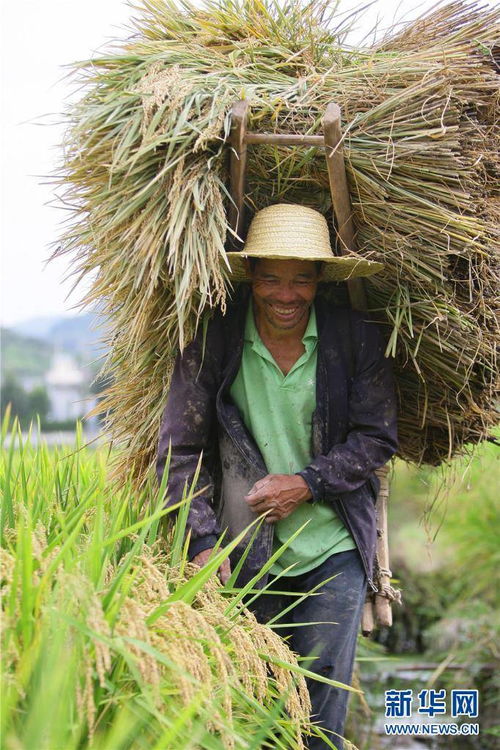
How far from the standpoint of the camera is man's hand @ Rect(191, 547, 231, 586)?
275 centimetres

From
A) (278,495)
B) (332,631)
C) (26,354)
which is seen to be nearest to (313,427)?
(278,495)

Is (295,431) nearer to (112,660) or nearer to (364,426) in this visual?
(364,426)

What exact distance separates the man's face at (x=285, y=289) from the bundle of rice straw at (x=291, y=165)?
0.59 feet

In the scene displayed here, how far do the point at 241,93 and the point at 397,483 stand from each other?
6.36 meters

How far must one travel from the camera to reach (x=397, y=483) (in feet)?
28.5

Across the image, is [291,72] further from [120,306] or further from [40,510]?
[40,510]

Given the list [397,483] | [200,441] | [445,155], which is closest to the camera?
[445,155]

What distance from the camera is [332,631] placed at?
2.88 meters

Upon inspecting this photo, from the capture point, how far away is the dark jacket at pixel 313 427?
2.91 m

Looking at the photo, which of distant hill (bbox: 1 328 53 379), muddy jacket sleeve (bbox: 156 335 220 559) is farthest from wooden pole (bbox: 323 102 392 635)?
distant hill (bbox: 1 328 53 379)

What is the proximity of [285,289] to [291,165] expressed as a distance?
37cm

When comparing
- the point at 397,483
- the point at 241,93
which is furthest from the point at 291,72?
the point at 397,483

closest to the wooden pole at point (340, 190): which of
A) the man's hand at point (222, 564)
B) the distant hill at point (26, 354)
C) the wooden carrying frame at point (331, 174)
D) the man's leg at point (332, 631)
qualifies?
the wooden carrying frame at point (331, 174)

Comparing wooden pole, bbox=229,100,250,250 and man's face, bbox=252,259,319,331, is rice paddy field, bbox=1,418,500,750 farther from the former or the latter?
wooden pole, bbox=229,100,250,250
